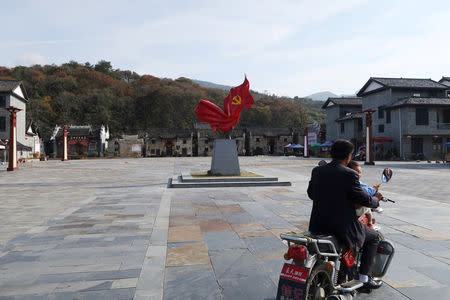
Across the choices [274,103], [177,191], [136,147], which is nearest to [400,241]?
[177,191]

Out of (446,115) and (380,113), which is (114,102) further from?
(446,115)

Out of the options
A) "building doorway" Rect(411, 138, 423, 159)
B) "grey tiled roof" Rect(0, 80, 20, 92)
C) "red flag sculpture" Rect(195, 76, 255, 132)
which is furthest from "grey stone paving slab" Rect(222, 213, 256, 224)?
"grey tiled roof" Rect(0, 80, 20, 92)

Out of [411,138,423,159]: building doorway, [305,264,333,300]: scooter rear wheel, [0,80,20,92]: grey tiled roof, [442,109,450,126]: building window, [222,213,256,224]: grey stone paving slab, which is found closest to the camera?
[305,264,333,300]: scooter rear wheel

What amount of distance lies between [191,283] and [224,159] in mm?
11127

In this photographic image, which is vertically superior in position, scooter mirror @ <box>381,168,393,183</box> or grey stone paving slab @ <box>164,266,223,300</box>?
scooter mirror @ <box>381,168,393,183</box>

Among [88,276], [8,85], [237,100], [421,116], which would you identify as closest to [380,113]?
[421,116]

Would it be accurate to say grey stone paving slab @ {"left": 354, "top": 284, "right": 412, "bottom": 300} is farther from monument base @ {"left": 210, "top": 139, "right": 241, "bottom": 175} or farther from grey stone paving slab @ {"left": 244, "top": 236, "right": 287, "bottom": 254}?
monument base @ {"left": 210, "top": 139, "right": 241, "bottom": 175}

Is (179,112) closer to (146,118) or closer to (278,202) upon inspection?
(146,118)

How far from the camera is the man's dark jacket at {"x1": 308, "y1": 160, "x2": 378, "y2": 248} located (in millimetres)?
2812

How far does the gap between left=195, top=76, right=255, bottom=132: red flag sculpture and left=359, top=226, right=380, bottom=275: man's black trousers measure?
12031 millimetres

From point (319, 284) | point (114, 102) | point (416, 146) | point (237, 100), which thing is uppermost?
point (114, 102)

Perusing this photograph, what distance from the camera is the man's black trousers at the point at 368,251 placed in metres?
3.09

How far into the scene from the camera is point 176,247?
4.84 m

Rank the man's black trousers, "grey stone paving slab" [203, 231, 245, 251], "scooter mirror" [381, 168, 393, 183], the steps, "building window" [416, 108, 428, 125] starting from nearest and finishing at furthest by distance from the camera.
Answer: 1. the man's black trousers
2. "scooter mirror" [381, 168, 393, 183]
3. "grey stone paving slab" [203, 231, 245, 251]
4. the steps
5. "building window" [416, 108, 428, 125]
